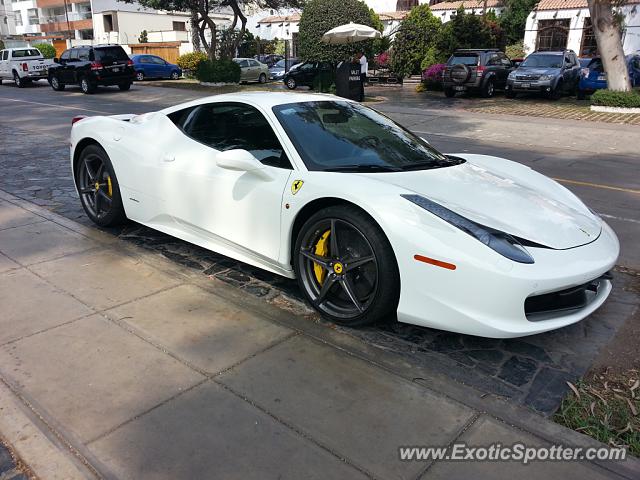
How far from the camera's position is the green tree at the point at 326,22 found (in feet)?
77.5

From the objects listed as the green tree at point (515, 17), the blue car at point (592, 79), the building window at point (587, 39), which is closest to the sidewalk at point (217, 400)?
the blue car at point (592, 79)

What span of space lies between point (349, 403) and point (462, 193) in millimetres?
1450

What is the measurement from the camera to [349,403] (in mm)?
2729

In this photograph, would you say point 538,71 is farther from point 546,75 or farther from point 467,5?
point 467,5

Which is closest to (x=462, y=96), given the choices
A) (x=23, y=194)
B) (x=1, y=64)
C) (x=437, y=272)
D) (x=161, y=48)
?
(x=23, y=194)

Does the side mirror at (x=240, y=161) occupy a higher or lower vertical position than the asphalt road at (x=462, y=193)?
higher

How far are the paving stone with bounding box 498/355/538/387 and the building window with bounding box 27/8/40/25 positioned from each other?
268ft

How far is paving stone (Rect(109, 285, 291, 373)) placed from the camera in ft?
10.4

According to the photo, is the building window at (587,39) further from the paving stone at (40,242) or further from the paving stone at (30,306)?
the paving stone at (30,306)

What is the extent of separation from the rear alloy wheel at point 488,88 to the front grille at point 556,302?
17.9 meters

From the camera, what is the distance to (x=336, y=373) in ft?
9.79

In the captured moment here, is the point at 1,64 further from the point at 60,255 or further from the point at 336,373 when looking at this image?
the point at 336,373

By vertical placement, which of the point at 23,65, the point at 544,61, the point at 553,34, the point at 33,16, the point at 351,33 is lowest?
the point at 23,65

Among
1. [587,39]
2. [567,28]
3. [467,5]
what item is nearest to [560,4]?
[567,28]
